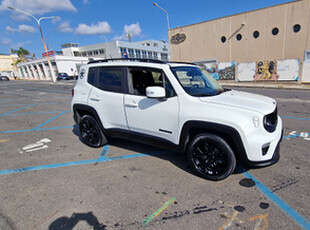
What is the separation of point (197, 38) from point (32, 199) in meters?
24.7

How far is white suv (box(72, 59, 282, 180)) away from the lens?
2424 millimetres

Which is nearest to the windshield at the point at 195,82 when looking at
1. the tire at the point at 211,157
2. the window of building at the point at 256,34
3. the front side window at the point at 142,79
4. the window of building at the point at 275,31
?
the front side window at the point at 142,79

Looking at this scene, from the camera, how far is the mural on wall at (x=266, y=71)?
18500 mm

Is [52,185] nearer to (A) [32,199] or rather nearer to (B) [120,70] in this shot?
(A) [32,199]

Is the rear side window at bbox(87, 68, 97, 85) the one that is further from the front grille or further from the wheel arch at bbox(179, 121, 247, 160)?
the front grille

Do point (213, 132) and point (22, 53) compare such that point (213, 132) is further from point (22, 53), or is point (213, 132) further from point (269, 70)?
point (22, 53)

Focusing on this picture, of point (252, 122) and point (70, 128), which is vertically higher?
point (252, 122)

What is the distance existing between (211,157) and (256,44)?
2091 cm

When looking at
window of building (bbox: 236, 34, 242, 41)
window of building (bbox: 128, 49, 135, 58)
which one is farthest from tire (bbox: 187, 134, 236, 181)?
window of building (bbox: 128, 49, 135, 58)

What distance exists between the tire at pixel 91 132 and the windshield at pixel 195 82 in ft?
7.06

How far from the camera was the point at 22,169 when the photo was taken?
338cm

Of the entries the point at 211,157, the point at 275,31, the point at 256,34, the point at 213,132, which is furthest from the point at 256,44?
the point at 211,157

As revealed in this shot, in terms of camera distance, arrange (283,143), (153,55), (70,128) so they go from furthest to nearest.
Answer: (153,55), (70,128), (283,143)

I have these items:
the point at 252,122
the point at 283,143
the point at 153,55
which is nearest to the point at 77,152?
the point at 252,122
